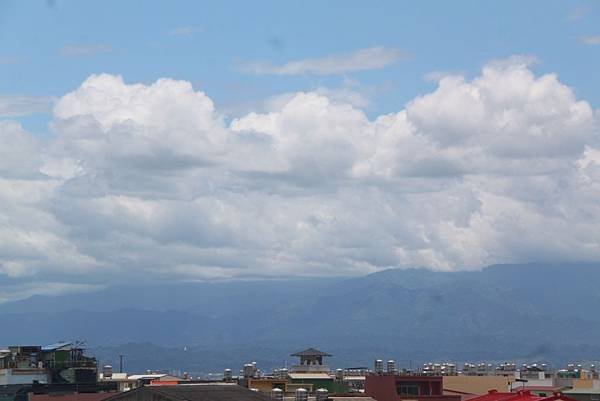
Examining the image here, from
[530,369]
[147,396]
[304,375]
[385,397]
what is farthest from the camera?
[530,369]

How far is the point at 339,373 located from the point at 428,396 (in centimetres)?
4810

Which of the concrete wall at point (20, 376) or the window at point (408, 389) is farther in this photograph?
the concrete wall at point (20, 376)

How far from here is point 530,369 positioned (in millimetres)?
187125

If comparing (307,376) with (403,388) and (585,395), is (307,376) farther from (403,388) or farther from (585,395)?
(585,395)


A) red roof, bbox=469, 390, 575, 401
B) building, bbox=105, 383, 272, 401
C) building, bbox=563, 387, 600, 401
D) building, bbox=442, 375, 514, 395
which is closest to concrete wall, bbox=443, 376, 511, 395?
building, bbox=442, 375, 514, 395

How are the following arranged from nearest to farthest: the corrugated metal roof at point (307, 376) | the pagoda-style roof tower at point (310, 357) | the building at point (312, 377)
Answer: the building at point (312, 377) → the corrugated metal roof at point (307, 376) → the pagoda-style roof tower at point (310, 357)

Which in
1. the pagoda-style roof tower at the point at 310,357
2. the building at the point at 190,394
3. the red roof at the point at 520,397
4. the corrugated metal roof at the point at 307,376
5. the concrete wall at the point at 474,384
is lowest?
the red roof at the point at 520,397

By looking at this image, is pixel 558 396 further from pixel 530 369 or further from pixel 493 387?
pixel 530 369

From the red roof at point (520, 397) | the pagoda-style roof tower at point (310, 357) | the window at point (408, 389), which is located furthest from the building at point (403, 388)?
the pagoda-style roof tower at point (310, 357)

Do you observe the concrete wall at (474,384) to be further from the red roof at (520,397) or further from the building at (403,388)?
the red roof at (520,397)

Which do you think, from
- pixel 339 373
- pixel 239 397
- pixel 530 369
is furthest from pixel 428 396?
pixel 530 369

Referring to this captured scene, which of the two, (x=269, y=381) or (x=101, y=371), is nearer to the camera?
(x=269, y=381)

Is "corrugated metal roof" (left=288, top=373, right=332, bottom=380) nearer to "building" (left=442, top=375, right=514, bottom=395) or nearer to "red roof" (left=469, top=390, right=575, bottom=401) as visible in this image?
"building" (left=442, top=375, right=514, bottom=395)

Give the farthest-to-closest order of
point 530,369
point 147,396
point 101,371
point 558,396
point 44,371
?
point 530,369 → point 101,371 → point 44,371 → point 558,396 → point 147,396
